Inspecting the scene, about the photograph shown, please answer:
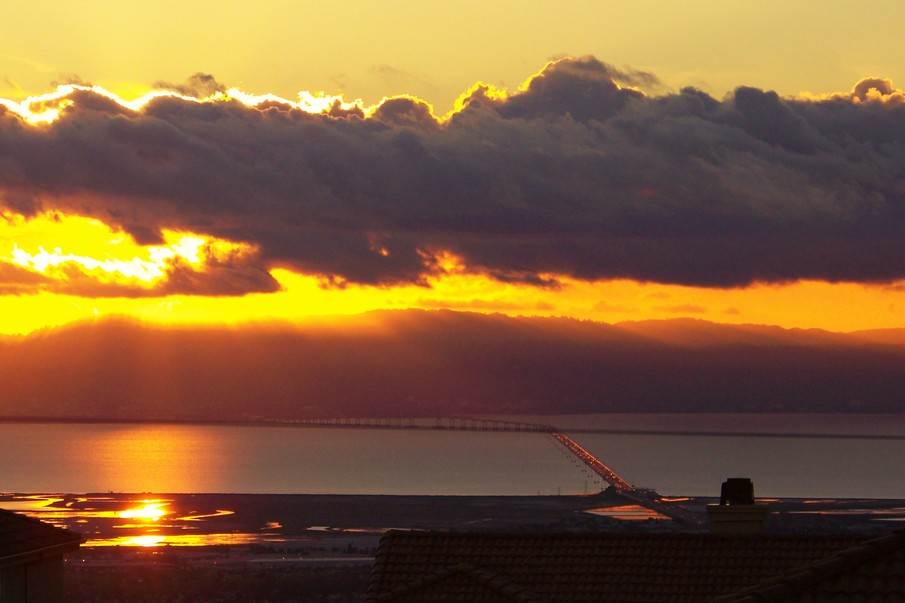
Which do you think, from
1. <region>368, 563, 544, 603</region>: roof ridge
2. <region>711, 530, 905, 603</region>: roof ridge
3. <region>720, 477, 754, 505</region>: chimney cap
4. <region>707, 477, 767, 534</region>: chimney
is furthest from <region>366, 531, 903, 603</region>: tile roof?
<region>711, 530, 905, 603</region>: roof ridge

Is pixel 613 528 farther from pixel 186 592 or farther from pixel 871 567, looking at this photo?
pixel 871 567

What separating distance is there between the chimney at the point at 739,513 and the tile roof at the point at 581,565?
162 cm

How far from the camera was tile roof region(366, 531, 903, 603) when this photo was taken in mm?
16094

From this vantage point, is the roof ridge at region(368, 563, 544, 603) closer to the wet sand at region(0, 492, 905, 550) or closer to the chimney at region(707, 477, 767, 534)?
the chimney at region(707, 477, 767, 534)

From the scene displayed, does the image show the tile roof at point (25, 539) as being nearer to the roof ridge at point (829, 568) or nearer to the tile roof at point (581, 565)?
the tile roof at point (581, 565)

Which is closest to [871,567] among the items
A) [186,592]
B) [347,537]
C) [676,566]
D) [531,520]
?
[676,566]

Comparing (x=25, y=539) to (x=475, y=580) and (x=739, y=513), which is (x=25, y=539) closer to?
(x=475, y=580)

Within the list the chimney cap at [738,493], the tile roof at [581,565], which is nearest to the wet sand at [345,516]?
the chimney cap at [738,493]

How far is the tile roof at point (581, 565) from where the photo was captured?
52.8ft

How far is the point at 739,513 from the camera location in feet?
61.2

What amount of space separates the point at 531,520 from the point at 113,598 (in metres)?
44.5

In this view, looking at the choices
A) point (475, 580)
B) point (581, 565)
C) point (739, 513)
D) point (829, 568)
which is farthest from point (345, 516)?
point (829, 568)

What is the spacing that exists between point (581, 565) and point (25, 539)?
18.7 ft

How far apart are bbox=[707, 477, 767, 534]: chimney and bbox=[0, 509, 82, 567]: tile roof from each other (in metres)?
7.54
